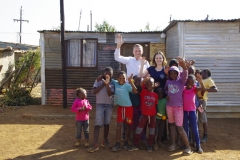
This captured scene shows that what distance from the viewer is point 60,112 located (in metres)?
8.33

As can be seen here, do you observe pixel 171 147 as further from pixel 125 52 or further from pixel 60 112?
pixel 125 52

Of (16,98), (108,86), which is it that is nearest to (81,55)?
(16,98)

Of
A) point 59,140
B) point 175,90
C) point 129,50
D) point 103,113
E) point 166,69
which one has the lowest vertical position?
point 59,140

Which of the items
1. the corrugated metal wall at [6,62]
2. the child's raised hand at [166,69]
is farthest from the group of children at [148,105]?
the corrugated metal wall at [6,62]

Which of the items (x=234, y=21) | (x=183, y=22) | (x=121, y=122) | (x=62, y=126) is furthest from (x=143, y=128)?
(x=234, y=21)

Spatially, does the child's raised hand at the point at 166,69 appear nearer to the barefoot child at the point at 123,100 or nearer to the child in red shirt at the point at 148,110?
the child in red shirt at the point at 148,110

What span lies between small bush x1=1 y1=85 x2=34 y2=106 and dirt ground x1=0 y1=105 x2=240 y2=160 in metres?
1.23

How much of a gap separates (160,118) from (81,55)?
5.27m

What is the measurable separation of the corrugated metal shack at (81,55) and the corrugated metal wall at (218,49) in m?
1.83

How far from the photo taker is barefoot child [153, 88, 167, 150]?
4844 mm

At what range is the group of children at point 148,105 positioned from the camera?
15.4 feet

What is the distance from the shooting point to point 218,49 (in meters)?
7.71

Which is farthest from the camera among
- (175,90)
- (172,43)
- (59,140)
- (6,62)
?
(6,62)

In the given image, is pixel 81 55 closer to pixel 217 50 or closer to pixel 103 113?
pixel 217 50
